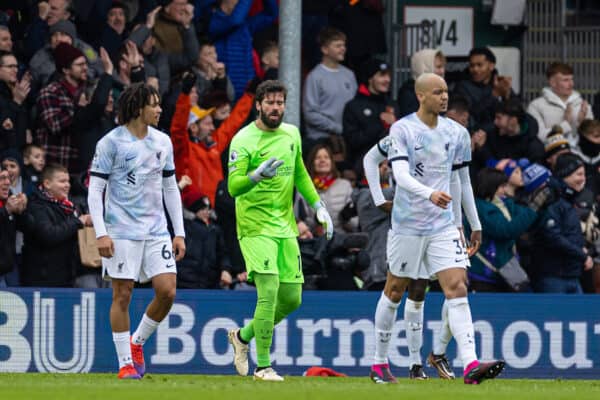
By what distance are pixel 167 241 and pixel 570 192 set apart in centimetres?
660

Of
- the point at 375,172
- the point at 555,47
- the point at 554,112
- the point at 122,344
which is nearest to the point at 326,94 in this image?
the point at 554,112

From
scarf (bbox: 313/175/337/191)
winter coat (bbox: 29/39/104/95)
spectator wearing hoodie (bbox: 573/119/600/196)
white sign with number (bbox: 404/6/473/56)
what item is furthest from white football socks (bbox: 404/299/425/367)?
white sign with number (bbox: 404/6/473/56)

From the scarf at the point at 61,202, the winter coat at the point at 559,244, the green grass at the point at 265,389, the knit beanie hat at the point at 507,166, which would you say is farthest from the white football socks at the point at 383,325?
the knit beanie hat at the point at 507,166

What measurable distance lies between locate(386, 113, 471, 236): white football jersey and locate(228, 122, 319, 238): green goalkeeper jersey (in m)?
0.77

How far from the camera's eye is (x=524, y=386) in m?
13.7

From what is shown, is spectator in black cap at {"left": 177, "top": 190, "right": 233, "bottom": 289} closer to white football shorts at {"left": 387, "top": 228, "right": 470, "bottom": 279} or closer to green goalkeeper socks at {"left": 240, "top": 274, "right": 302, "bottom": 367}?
green goalkeeper socks at {"left": 240, "top": 274, "right": 302, "bottom": 367}

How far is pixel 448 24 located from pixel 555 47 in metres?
1.60

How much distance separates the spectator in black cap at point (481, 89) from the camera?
66.0 ft

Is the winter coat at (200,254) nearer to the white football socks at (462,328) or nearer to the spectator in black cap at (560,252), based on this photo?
the spectator in black cap at (560,252)

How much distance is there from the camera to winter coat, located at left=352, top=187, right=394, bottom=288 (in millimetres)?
17125

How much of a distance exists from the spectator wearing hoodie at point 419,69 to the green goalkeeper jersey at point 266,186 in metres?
6.24

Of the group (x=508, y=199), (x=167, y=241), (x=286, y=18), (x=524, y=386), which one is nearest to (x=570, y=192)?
(x=508, y=199)

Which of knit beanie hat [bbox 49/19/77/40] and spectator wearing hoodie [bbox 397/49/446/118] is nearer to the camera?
knit beanie hat [bbox 49/19/77/40]

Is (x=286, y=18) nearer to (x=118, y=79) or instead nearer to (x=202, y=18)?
(x=118, y=79)
